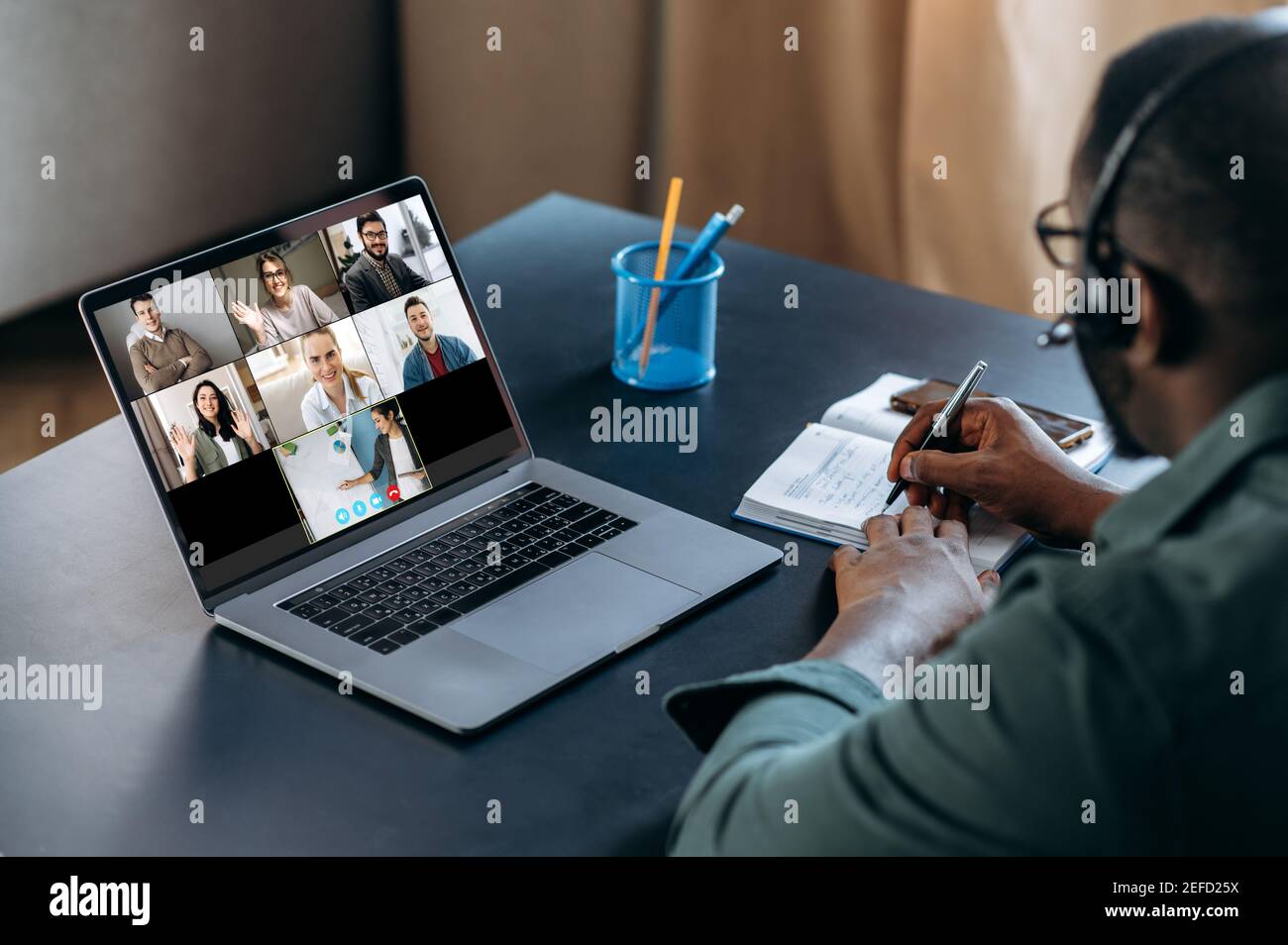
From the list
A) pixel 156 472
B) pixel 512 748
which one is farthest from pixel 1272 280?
pixel 156 472

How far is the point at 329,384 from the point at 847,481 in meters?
0.46

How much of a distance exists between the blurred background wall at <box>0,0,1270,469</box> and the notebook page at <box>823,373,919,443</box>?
141cm

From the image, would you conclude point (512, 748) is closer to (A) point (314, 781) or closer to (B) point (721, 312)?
(A) point (314, 781)

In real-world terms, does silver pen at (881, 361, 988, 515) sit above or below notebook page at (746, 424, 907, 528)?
above

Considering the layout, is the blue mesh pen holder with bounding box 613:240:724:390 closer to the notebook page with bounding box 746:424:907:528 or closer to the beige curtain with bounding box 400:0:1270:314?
the notebook page with bounding box 746:424:907:528

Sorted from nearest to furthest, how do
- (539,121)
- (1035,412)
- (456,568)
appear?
(456,568), (1035,412), (539,121)

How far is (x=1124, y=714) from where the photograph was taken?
625 millimetres

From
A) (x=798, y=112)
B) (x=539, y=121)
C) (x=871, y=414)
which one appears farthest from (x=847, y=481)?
(x=539, y=121)

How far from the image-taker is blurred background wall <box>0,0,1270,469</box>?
2.60 metres

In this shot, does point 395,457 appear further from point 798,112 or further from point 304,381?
point 798,112

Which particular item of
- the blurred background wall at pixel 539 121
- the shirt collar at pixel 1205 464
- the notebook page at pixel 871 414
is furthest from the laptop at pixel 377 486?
the blurred background wall at pixel 539 121

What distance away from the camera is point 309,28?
303 cm

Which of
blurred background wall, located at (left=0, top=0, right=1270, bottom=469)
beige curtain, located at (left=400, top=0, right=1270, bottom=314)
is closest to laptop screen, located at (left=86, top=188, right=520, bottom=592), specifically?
beige curtain, located at (left=400, top=0, right=1270, bottom=314)
